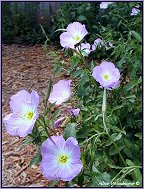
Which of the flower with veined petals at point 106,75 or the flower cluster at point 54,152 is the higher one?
the flower with veined petals at point 106,75

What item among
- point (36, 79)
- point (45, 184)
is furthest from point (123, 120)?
point (36, 79)

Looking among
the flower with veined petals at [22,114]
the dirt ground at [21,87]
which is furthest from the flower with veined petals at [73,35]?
the flower with veined petals at [22,114]

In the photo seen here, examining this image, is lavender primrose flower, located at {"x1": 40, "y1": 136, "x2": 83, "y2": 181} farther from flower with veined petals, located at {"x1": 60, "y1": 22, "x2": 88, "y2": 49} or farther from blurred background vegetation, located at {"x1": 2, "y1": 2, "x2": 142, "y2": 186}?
flower with veined petals, located at {"x1": 60, "y1": 22, "x2": 88, "y2": 49}

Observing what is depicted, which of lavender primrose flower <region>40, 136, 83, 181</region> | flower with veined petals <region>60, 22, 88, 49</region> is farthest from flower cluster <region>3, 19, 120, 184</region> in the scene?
flower with veined petals <region>60, 22, 88, 49</region>

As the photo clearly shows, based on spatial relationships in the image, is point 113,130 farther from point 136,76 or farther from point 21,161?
point 21,161

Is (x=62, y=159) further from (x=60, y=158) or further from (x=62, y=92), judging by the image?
(x=62, y=92)

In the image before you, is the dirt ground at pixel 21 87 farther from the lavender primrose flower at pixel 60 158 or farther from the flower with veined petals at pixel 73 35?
the lavender primrose flower at pixel 60 158
